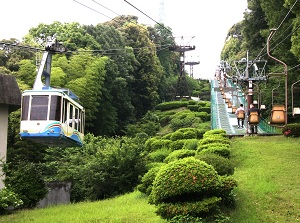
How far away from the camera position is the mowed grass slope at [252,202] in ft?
34.2

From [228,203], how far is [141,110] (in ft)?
140

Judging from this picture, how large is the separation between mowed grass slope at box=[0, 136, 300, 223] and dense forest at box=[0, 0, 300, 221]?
27.4 inches

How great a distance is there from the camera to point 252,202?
11.1 m

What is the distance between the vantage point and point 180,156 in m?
17.8

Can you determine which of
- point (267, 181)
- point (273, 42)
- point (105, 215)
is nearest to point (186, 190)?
point (105, 215)

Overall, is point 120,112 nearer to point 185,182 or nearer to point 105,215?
point 105,215

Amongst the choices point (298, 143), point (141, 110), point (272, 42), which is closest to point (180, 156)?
point (298, 143)

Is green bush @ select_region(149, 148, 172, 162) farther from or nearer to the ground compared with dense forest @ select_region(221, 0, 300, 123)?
nearer to the ground

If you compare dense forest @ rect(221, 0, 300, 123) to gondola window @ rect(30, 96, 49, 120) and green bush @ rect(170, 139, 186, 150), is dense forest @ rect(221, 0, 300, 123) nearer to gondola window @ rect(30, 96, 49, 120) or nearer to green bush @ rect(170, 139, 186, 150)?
green bush @ rect(170, 139, 186, 150)

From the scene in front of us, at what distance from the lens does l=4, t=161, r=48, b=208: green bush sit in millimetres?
16188

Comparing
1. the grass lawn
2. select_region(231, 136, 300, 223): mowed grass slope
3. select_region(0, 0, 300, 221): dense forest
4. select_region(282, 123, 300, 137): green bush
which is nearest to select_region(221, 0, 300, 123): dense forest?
select_region(0, 0, 300, 221): dense forest

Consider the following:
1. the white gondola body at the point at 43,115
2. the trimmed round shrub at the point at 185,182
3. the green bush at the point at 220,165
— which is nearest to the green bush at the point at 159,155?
the white gondola body at the point at 43,115

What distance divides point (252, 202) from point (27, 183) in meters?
8.62

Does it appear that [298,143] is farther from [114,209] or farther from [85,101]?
[85,101]
